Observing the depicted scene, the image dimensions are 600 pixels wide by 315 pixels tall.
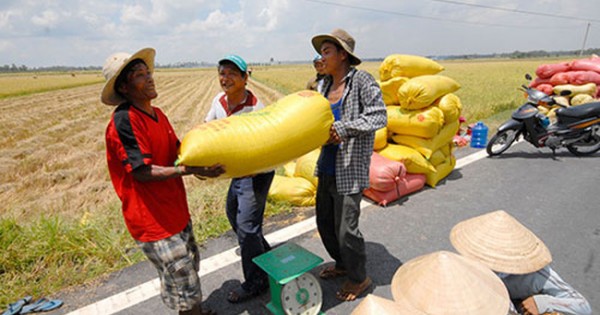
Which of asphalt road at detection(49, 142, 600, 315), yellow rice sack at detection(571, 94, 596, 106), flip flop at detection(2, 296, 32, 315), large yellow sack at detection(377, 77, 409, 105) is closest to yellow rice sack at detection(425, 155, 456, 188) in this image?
asphalt road at detection(49, 142, 600, 315)

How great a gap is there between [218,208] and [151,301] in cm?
155

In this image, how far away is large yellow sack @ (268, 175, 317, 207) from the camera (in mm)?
4090

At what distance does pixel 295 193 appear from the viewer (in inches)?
161

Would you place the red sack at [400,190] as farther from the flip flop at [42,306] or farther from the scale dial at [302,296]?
the flip flop at [42,306]

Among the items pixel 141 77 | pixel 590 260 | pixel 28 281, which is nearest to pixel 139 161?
pixel 141 77

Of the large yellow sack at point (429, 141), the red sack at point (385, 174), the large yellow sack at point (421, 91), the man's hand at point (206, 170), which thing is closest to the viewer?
the man's hand at point (206, 170)

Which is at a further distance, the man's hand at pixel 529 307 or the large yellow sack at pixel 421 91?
the large yellow sack at pixel 421 91

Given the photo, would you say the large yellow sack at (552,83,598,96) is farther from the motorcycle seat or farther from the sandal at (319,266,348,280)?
the sandal at (319,266,348,280)

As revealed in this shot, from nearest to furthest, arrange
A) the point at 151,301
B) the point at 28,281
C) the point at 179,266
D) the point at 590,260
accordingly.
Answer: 1. the point at 179,266
2. the point at 151,301
3. the point at 28,281
4. the point at 590,260

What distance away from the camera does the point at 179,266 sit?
195 cm

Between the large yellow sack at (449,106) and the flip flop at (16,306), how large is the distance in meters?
4.77

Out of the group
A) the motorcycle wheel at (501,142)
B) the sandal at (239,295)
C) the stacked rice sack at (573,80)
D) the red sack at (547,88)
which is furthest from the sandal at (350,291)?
the red sack at (547,88)

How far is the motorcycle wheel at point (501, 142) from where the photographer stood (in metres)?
5.93

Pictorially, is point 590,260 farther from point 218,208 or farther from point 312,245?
point 218,208
